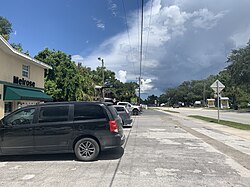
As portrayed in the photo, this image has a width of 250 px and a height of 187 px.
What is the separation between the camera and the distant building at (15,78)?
15.4m

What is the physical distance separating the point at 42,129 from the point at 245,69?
5205 cm

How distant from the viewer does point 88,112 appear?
812 centimetres

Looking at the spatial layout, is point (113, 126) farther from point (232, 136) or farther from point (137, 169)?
point (232, 136)

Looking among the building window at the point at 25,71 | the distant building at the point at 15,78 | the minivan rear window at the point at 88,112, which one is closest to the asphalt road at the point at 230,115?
the distant building at the point at 15,78

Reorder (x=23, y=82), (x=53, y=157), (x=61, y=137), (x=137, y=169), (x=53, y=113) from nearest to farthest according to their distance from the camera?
1. (x=137, y=169)
2. (x=61, y=137)
3. (x=53, y=113)
4. (x=53, y=157)
5. (x=23, y=82)

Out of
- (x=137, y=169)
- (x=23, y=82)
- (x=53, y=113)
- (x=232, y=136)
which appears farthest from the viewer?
(x=23, y=82)

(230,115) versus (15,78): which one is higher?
(15,78)

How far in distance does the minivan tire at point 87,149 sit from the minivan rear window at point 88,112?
0.69 m

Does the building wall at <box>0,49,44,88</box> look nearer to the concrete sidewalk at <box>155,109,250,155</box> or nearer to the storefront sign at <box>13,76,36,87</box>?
the storefront sign at <box>13,76,36,87</box>

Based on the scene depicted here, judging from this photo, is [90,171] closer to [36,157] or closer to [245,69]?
[36,157]

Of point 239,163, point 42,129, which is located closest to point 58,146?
point 42,129

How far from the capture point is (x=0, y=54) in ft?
50.1

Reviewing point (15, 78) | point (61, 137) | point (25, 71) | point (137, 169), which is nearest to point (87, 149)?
point (61, 137)

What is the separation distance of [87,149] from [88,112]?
1108 millimetres
